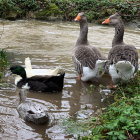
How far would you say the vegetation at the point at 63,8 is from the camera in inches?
757

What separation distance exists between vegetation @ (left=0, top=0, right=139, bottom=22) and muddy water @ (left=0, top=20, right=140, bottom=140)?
1526mm

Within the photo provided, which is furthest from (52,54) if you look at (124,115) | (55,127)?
(124,115)

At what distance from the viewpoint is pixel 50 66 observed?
31.6ft

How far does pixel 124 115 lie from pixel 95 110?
5.42 ft

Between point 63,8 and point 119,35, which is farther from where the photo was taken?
point 63,8

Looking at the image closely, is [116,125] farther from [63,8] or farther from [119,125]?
[63,8]

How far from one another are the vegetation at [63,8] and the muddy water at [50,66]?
1.53 metres

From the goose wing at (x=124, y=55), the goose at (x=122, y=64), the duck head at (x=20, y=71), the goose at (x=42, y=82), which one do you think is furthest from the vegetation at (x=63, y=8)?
the goose at (x=42, y=82)

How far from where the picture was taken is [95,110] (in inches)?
264

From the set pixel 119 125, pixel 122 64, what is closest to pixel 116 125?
pixel 119 125

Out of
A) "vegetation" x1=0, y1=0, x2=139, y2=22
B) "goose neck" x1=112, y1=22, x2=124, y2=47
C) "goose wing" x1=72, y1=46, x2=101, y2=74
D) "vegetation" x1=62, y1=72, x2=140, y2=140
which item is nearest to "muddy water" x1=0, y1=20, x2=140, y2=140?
"vegetation" x1=62, y1=72, x2=140, y2=140

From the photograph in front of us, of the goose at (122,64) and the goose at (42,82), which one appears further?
the goose at (42,82)

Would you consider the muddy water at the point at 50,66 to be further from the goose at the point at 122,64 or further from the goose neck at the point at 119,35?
the goose neck at the point at 119,35

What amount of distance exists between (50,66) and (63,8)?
11.0m
